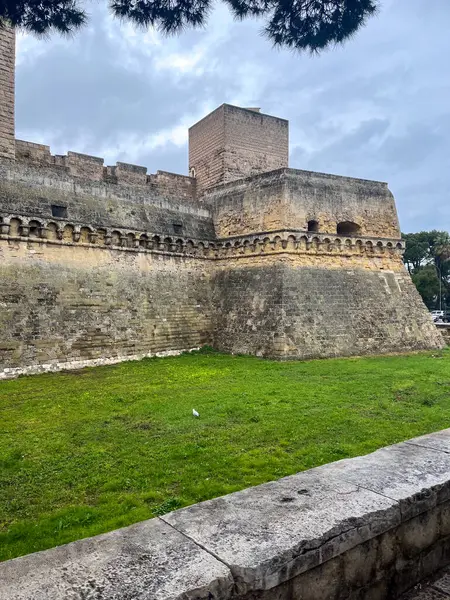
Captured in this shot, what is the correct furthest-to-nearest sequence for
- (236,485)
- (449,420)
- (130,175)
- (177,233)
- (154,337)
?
1. (130,175)
2. (177,233)
3. (154,337)
4. (449,420)
5. (236,485)

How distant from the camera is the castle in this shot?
1268 centimetres

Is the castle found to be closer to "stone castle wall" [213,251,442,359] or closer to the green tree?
"stone castle wall" [213,251,442,359]

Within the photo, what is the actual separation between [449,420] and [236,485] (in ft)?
14.2

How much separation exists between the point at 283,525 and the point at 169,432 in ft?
16.1

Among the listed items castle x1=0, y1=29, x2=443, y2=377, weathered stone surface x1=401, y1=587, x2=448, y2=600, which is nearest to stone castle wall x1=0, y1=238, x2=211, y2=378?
castle x1=0, y1=29, x2=443, y2=377

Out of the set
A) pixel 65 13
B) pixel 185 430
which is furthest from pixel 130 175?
pixel 185 430

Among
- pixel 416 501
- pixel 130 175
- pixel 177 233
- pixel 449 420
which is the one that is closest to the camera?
pixel 416 501

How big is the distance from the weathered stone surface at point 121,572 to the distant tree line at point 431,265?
47929mm

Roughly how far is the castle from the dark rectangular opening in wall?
0.03 metres

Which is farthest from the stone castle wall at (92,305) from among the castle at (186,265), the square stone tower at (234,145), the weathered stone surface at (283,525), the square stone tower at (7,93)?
the weathered stone surface at (283,525)

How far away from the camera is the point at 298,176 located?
15914mm

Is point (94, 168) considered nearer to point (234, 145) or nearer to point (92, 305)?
point (92, 305)

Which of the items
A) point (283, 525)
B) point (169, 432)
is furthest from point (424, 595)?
point (169, 432)

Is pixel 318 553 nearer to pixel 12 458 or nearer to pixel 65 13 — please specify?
pixel 12 458
